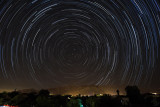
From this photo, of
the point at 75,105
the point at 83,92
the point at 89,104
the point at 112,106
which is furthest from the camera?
the point at 83,92

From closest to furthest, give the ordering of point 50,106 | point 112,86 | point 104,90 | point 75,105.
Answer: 1. point 75,105
2. point 50,106
3. point 104,90
4. point 112,86

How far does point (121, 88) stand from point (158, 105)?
11633 centimetres

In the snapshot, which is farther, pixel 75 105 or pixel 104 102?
pixel 104 102

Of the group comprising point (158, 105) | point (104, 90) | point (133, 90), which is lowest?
point (158, 105)

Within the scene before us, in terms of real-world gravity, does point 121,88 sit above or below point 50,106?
above

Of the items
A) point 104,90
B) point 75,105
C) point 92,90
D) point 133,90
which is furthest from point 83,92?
point 75,105

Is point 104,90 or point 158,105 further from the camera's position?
point 104,90

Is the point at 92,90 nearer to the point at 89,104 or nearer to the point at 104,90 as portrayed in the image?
the point at 104,90

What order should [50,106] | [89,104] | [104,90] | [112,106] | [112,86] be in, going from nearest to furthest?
[50,106]
[89,104]
[112,106]
[104,90]
[112,86]

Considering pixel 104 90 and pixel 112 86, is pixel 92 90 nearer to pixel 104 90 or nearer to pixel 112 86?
pixel 104 90

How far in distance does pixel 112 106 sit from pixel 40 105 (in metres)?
10.1

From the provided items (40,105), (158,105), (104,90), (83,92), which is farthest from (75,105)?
(104,90)

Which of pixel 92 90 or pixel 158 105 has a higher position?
pixel 92 90

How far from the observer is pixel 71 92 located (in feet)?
424
